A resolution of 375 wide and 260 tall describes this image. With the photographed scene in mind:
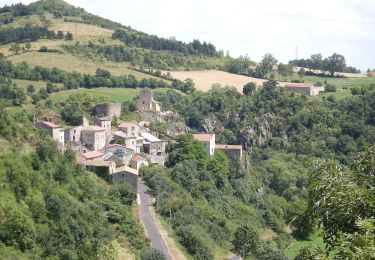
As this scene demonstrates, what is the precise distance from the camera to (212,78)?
114188 millimetres

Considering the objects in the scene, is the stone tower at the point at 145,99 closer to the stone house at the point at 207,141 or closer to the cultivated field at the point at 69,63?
the stone house at the point at 207,141

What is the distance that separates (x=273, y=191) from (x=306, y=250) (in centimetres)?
6197

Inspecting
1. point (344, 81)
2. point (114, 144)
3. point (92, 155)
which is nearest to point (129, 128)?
point (114, 144)

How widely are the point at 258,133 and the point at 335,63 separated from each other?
44.4 metres

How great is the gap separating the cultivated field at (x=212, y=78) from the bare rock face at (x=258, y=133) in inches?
710

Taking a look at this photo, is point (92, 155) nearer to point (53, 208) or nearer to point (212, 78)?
point (53, 208)

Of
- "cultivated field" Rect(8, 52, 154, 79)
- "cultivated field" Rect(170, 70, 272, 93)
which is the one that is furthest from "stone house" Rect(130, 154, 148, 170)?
"cultivated field" Rect(170, 70, 272, 93)

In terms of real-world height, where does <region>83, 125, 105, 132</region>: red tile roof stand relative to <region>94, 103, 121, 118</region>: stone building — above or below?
below

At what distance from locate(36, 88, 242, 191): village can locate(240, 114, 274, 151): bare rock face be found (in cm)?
1768

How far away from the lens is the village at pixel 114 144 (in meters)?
44.9

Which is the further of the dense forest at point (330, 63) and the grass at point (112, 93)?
the dense forest at point (330, 63)

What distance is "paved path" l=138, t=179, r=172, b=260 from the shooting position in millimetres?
39656

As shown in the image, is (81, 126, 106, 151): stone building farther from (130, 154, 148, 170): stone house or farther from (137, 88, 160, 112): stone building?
(137, 88, 160, 112): stone building

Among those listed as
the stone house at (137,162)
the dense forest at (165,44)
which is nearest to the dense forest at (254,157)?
the stone house at (137,162)
